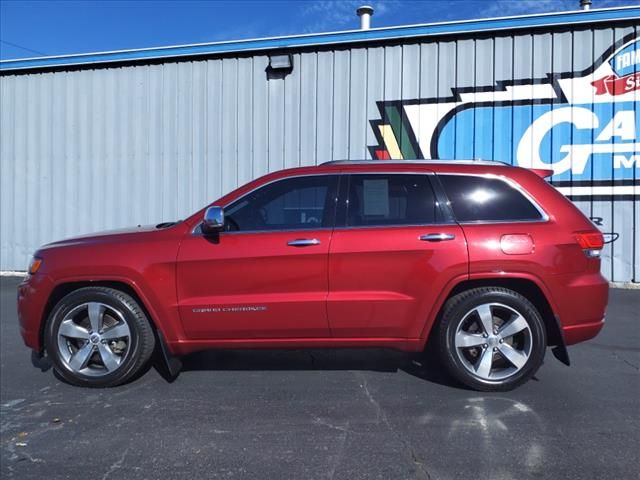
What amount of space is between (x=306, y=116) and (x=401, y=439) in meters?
7.34

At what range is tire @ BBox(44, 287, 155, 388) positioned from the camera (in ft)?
14.1

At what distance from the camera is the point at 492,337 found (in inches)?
165

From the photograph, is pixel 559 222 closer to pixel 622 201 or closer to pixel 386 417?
pixel 386 417

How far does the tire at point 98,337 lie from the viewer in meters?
4.31

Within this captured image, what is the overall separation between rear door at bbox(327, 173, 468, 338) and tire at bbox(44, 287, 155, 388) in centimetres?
154

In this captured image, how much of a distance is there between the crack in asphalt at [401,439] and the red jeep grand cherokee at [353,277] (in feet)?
1.37

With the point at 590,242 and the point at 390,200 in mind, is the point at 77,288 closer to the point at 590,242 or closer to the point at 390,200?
the point at 390,200

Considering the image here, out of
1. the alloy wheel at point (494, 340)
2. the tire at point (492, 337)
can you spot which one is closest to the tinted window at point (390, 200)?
the tire at point (492, 337)

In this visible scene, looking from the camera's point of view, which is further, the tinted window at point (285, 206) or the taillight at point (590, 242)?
the tinted window at point (285, 206)

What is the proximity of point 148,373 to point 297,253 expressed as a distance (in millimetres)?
1824

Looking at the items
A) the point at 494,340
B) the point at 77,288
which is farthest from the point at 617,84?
the point at 77,288

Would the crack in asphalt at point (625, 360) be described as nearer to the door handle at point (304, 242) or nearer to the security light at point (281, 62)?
the door handle at point (304, 242)

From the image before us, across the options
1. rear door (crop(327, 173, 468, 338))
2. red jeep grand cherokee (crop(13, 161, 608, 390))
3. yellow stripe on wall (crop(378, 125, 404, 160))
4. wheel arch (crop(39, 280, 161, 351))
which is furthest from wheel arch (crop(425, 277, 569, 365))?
yellow stripe on wall (crop(378, 125, 404, 160))

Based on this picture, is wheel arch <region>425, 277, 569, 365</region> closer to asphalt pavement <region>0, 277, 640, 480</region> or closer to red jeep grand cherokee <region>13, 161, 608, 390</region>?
red jeep grand cherokee <region>13, 161, 608, 390</region>
